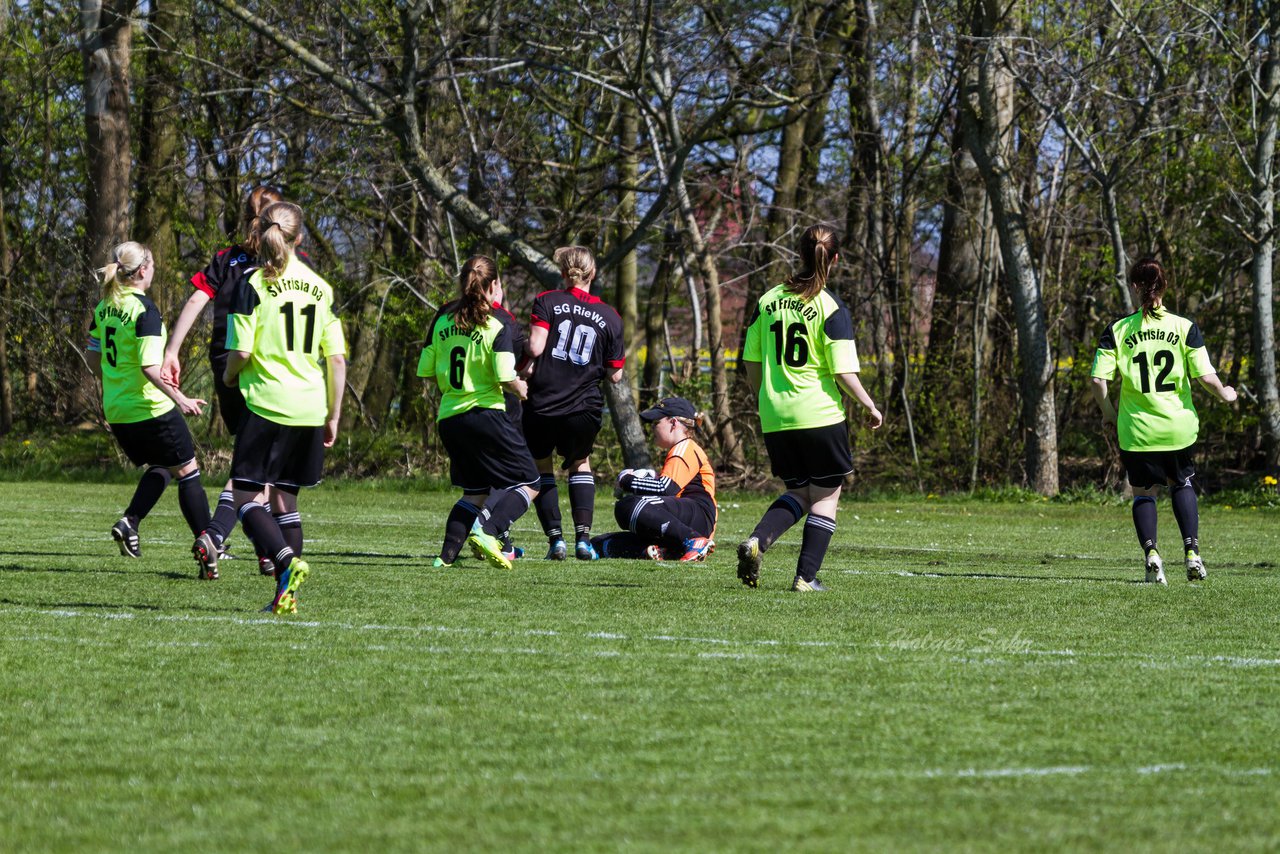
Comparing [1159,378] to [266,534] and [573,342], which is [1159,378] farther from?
[266,534]

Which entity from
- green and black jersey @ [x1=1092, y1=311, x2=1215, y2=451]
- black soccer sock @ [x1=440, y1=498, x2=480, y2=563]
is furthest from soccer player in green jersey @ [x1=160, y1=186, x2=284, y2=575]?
green and black jersey @ [x1=1092, y1=311, x2=1215, y2=451]

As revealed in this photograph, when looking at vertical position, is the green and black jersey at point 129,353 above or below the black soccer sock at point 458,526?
above

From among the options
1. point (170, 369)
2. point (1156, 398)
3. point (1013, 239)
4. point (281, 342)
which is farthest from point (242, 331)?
point (1013, 239)

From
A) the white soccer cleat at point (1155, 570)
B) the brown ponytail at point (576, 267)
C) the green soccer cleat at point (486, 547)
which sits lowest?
the white soccer cleat at point (1155, 570)

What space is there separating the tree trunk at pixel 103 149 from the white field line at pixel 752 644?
653 inches

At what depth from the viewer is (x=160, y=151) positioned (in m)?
24.2

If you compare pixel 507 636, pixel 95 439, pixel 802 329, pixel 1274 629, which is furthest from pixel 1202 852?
pixel 95 439

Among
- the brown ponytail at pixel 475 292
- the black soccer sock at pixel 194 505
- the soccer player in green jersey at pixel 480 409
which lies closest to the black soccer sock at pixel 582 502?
the soccer player in green jersey at pixel 480 409

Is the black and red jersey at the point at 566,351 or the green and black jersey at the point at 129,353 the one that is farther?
the black and red jersey at the point at 566,351

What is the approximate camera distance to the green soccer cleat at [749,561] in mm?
8078

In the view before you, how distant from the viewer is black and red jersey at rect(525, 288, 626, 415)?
10.5m

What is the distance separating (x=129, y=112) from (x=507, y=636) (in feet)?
62.5

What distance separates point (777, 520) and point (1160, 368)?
270 cm

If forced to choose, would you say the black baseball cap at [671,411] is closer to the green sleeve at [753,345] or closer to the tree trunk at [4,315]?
the green sleeve at [753,345]
